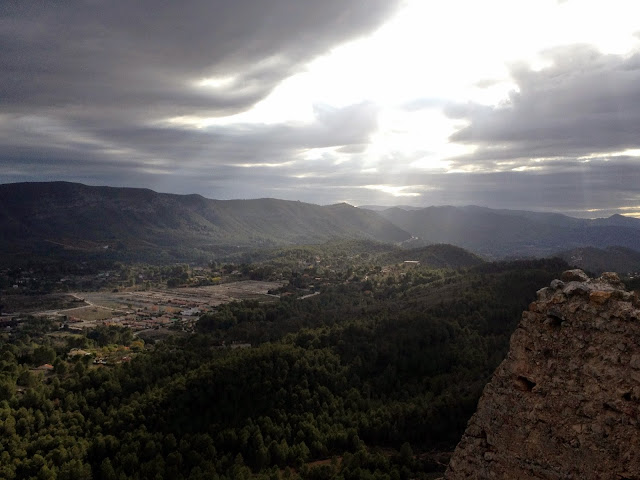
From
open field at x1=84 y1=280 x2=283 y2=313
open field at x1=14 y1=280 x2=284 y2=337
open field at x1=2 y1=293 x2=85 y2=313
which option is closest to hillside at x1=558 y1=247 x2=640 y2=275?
open field at x1=84 y1=280 x2=283 y2=313

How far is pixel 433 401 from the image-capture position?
4172 centimetres

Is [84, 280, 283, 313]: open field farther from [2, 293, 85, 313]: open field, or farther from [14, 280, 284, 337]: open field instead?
[2, 293, 85, 313]: open field

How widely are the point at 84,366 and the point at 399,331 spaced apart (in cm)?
3806

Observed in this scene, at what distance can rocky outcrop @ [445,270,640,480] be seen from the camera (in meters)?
8.16

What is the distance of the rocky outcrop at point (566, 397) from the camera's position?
8164 millimetres

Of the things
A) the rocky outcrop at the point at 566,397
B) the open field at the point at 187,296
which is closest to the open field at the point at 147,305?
the open field at the point at 187,296

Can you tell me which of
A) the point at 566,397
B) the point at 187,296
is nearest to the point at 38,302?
the point at 187,296

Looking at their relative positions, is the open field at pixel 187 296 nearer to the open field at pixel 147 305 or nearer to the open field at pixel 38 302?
the open field at pixel 147 305

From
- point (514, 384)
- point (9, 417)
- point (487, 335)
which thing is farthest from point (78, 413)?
point (487, 335)

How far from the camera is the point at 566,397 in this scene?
8.77 metres

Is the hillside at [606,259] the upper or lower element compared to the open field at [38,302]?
upper

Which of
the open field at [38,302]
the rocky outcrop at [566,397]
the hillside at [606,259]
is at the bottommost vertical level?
the open field at [38,302]

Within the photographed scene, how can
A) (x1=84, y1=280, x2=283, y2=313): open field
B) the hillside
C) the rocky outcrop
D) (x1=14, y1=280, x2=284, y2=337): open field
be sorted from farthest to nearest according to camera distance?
the hillside
(x1=84, y1=280, x2=283, y2=313): open field
(x1=14, y1=280, x2=284, y2=337): open field
the rocky outcrop

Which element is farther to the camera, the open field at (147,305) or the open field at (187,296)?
the open field at (187,296)
